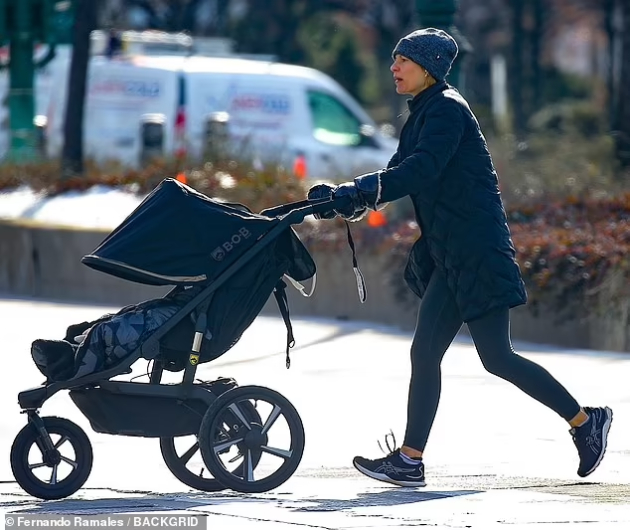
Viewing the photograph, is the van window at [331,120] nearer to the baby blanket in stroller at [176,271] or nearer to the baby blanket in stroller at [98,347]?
the baby blanket in stroller at [176,271]

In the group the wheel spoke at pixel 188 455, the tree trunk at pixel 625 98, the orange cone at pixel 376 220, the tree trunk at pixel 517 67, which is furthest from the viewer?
the tree trunk at pixel 517 67

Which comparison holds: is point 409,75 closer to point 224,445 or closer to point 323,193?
point 323,193

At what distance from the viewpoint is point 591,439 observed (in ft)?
20.3

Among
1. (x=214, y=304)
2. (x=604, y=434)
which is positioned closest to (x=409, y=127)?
(x=214, y=304)

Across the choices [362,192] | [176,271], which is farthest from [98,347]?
[362,192]

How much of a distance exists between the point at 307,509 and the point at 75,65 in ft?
38.4

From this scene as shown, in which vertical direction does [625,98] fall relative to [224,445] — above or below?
below

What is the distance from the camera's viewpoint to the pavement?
18.2 feet

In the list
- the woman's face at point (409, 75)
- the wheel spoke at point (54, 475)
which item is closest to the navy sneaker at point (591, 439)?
the woman's face at point (409, 75)

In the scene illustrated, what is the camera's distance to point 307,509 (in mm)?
5617

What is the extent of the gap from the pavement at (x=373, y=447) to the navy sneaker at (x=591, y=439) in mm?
83

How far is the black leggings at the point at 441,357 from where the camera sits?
20.0ft

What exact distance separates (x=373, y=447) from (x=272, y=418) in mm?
1308

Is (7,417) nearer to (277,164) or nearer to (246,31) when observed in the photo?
(277,164)
